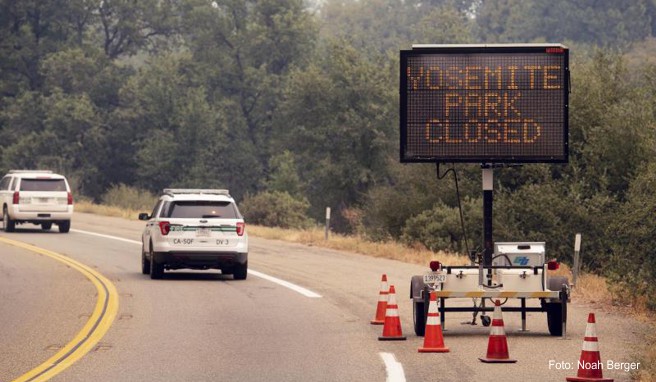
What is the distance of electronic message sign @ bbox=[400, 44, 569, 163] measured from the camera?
1669 centimetres

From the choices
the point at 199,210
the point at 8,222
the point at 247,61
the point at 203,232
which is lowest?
the point at 8,222

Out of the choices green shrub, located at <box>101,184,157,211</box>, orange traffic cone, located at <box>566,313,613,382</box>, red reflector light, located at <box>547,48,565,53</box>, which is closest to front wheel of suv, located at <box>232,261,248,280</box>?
red reflector light, located at <box>547,48,565,53</box>

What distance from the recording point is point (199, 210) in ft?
84.3

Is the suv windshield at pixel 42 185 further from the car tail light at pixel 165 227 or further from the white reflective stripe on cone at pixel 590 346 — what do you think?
the white reflective stripe on cone at pixel 590 346

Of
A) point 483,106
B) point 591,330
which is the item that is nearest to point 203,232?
point 483,106

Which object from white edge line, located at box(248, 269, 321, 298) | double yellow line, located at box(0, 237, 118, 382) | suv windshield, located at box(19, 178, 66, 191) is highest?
suv windshield, located at box(19, 178, 66, 191)

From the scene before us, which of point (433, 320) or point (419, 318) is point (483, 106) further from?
point (433, 320)

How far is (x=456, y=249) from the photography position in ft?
122

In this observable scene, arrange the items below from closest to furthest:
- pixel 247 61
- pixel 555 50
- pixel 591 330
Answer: pixel 591 330, pixel 555 50, pixel 247 61

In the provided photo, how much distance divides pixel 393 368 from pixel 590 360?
7.43 ft

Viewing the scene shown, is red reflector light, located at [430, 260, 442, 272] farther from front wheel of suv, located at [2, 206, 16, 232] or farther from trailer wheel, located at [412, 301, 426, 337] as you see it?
front wheel of suv, located at [2, 206, 16, 232]

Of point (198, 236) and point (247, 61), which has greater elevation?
point (247, 61)

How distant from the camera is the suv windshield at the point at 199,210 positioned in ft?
83.9

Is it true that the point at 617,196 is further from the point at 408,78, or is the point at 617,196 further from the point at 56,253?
the point at 408,78
